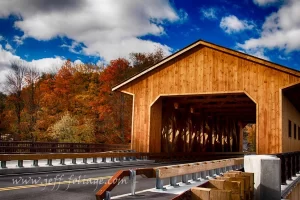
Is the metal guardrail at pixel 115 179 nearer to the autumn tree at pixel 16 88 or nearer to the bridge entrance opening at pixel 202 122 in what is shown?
the bridge entrance opening at pixel 202 122

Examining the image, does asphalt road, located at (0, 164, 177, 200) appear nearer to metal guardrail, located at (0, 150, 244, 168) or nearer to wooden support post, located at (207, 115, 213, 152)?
metal guardrail, located at (0, 150, 244, 168)

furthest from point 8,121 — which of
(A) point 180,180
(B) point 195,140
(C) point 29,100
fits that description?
(A) point 180,180

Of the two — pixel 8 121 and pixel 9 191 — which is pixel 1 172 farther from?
pixel 8 121

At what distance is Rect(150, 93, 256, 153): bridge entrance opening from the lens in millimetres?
23469

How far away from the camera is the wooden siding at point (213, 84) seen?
58.0 ft

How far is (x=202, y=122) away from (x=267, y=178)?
75.4 ft

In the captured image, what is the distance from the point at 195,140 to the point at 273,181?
72.6 ft

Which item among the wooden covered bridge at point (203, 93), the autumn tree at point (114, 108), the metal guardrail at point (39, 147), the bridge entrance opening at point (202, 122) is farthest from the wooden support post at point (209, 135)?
the autumn tree at point (114, 108)

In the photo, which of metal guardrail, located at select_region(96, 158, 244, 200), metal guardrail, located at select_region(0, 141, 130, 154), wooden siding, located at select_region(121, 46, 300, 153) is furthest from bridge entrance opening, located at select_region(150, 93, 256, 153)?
metal guardrail, located at select_region(96, 158, 244, 200)

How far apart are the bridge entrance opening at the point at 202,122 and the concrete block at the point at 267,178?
13.4 metres

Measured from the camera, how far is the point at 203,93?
1969 cm

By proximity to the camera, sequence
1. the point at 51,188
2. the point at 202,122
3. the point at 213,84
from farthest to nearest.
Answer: the point at 202,122, the point at 213,84, the point at 51,188

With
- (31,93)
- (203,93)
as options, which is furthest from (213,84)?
(31,93)

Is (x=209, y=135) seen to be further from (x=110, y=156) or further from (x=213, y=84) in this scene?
(x=110, y=156)
